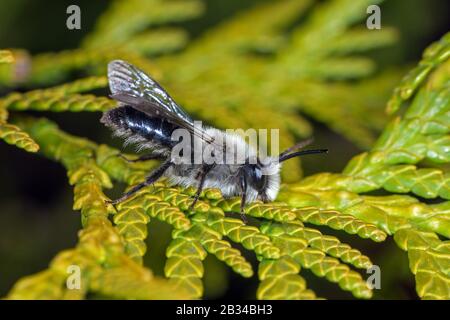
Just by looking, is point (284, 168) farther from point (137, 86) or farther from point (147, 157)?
point (137, 86)

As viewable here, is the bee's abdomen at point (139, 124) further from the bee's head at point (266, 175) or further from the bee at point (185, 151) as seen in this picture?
the bee's head at point (266, 175)

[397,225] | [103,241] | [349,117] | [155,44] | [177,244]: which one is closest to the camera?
[103,241]

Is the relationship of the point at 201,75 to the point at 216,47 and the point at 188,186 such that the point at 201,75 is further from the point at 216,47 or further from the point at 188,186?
the point at 188,186

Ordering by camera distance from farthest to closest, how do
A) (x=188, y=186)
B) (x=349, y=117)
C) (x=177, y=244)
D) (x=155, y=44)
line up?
(x=155, y=44) < (x=349, y=117) < (x=188, y=186) < (x=177, y=244)

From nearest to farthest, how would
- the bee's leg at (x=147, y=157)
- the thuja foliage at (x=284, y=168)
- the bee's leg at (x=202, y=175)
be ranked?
the thuja foliage at (x=284, y=168) → the bee's leg at (x=202, y=175) → the bee's leg at (x=147, y=157)

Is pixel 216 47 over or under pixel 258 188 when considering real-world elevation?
over

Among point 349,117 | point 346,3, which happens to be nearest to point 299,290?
point 349,117

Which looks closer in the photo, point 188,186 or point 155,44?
point 188,186

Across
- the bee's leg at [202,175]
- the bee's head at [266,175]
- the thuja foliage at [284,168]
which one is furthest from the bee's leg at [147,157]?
the bee's head at [266,175]
